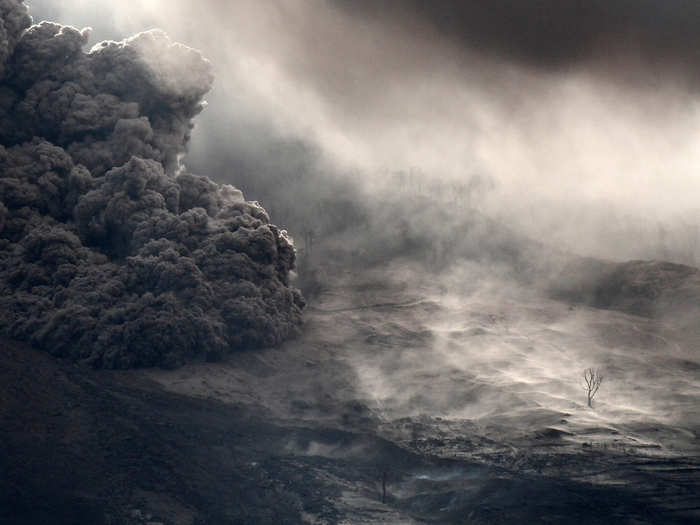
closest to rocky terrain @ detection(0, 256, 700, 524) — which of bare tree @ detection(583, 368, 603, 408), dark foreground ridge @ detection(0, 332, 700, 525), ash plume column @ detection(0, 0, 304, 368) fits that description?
dark foreground ridge @ detection(0, 332, 700, 525)

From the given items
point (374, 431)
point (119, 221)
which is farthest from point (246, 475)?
point (119, 221)

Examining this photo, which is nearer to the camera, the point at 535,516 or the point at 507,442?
the point at 535,516

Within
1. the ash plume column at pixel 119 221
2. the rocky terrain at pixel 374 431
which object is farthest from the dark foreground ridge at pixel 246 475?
the ash plume column at pixel 119 221

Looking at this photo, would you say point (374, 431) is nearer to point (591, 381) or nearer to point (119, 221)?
point (591, 381)

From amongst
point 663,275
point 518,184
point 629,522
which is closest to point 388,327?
point 663,275

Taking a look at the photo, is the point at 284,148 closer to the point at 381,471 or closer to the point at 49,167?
the point at 49,167

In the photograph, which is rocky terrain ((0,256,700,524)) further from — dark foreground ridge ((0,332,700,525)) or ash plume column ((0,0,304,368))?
ash plume column ((0,0,304,368))
